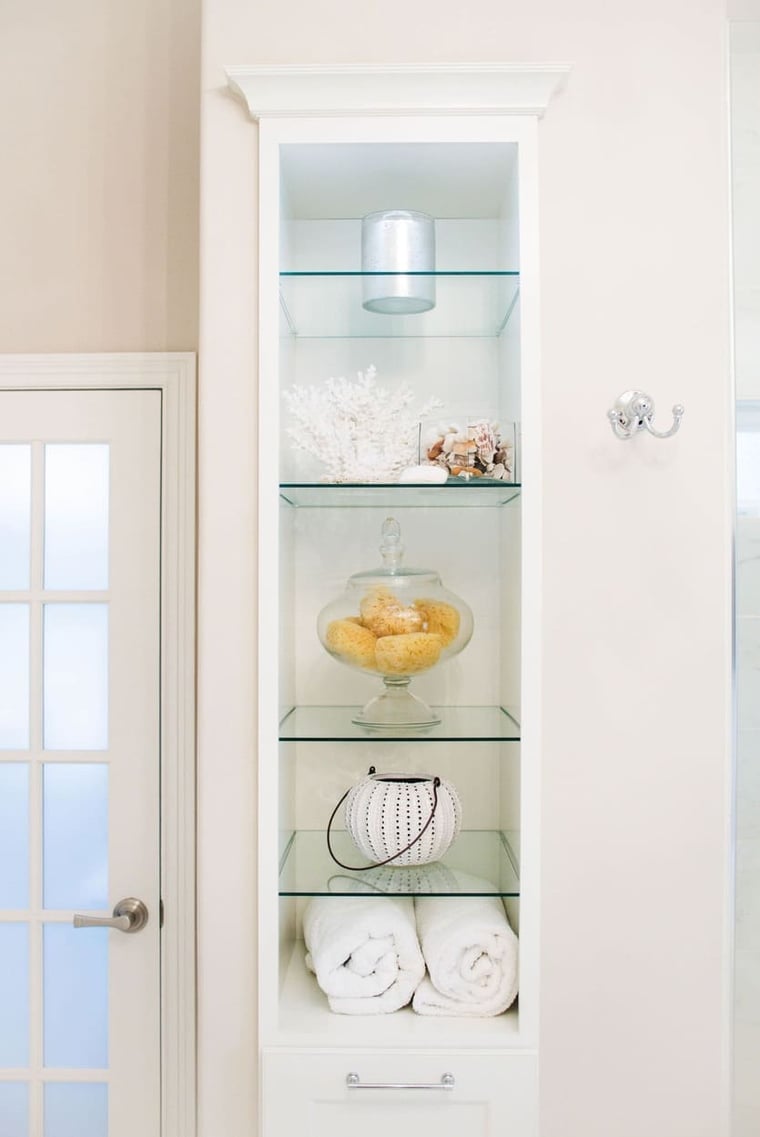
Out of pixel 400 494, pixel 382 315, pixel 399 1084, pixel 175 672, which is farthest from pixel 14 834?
pixel 382 315

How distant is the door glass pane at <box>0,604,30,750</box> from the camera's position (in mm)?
1995

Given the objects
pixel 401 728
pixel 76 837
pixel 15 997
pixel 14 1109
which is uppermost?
pixel 401 728

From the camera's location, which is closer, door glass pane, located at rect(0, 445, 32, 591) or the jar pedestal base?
the jar pedestal base

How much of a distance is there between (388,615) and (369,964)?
0.57 m

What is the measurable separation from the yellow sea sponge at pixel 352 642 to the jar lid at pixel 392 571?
0.26ft

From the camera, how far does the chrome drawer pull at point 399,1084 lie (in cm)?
152

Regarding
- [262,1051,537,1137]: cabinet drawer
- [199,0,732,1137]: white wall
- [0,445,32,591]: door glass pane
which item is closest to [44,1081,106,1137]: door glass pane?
[199,0,732,1137]: white wall

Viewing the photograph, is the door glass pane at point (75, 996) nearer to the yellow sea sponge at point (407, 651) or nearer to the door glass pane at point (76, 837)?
the door glass pane at point (76, 837)

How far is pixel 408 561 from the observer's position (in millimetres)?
1788

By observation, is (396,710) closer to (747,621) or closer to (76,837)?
(747,621)

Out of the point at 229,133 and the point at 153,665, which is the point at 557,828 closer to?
the point at 153,665

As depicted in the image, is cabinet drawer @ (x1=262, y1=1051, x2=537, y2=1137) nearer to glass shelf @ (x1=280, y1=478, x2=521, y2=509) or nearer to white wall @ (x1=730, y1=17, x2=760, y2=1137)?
white wall @ (x1=730, y1=17, x2=760, y2=1137)

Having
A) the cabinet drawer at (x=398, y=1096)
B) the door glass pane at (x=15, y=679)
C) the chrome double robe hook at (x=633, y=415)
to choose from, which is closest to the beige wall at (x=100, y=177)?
the door glass pane at (x=15, y=679)

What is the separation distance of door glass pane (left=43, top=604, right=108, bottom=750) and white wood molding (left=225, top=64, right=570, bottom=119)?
1017mm
